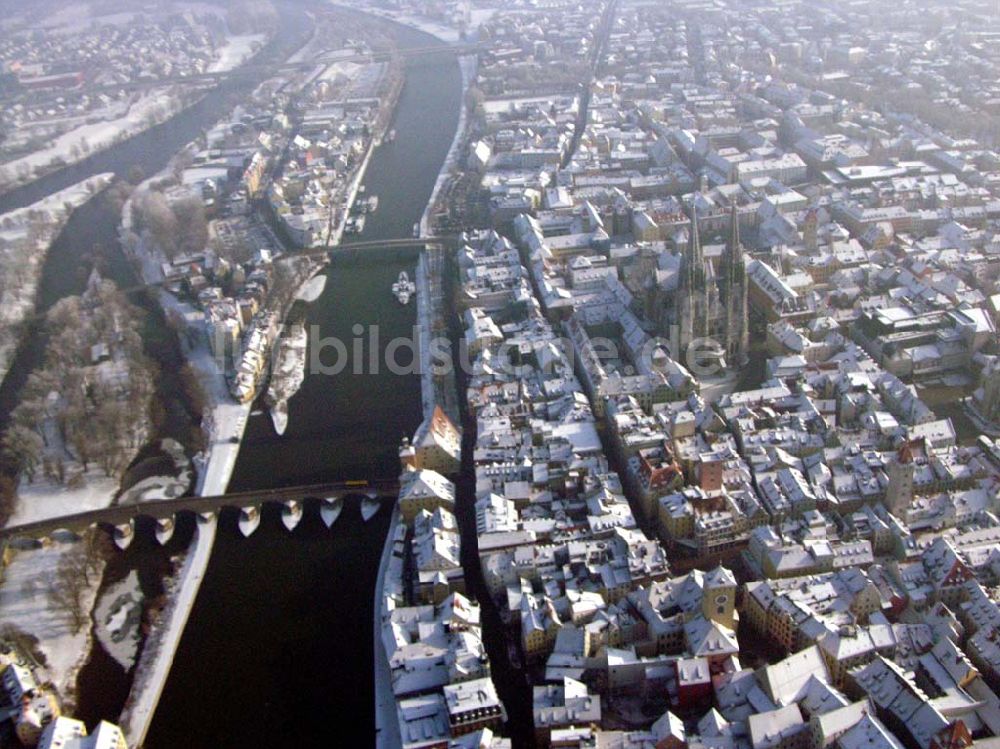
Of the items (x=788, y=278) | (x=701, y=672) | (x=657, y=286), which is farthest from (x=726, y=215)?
(x=701, y=672)

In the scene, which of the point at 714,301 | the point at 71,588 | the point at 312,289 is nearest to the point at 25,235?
the point at 312,289

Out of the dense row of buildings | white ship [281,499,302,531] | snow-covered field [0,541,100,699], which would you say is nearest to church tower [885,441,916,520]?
the dense row of buildings

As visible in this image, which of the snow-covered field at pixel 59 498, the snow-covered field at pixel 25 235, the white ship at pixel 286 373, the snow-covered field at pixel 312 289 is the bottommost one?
the snow-covered field at pixel 25 235

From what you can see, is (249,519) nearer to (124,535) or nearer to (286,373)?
(124,535)

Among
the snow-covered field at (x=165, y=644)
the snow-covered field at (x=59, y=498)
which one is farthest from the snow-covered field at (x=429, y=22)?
the snow-covered field at (x=165, y=644)

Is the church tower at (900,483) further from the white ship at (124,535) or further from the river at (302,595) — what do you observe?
the white ship at (124,535)

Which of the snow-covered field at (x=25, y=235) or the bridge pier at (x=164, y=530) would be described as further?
the snow-covered field at (x=25, y=235)

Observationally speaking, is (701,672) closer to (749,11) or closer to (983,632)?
(983,632)
